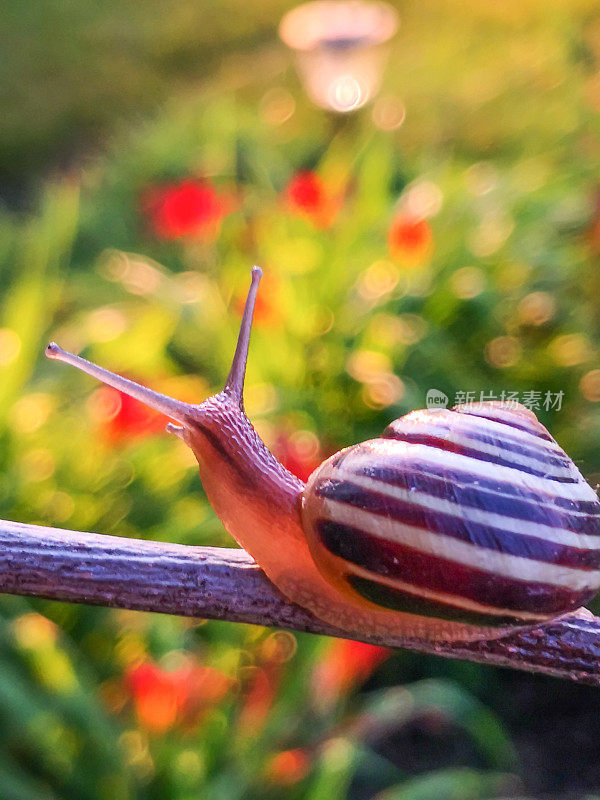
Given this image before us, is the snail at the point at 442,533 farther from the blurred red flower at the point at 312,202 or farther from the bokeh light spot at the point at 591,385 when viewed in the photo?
the blurred red flower at the point at 312,202

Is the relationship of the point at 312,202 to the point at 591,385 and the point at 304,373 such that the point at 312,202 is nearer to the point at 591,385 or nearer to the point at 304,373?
the point at 304,373

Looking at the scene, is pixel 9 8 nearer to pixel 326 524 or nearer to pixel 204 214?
Answer: pixel 204 214

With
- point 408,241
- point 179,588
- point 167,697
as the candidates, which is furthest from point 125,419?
point 179,588

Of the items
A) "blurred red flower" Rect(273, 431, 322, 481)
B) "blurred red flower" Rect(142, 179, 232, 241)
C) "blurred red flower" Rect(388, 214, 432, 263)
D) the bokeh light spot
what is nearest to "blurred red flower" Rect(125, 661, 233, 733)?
"blurred red flower" Rect(273, 431, 322, 481)

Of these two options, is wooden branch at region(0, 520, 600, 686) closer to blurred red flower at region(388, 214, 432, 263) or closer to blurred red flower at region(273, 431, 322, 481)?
blurred red flower at region(273, 431, 322, 481)

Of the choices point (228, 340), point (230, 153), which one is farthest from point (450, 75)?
point (228, 340)
